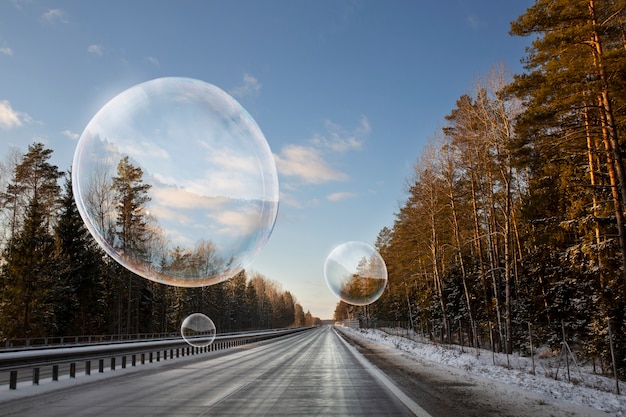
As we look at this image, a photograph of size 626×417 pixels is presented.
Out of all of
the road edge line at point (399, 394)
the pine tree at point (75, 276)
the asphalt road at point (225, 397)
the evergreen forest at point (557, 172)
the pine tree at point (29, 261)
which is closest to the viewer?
the road edge line at point (399, 394)

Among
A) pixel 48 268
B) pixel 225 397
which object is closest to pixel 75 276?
pixel 48 268

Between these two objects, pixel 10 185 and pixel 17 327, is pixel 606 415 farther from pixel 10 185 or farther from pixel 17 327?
pixel 10 185

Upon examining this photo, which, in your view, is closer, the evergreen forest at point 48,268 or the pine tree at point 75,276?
the evergreen forest at point 48,268

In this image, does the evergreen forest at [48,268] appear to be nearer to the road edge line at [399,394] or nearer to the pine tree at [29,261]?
the pine tree at [29,261]

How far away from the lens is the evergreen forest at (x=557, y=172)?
1688 centimetres

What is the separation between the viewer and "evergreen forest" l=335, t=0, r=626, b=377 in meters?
16.9

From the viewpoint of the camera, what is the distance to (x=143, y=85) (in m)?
8.88

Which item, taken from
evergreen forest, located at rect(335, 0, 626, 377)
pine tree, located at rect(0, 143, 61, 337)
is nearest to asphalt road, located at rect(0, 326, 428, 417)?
evergreen forest, located at rect(335, 0, 626, 377)

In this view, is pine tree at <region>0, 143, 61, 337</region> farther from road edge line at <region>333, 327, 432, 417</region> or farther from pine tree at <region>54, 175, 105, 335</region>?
road edge line at <region>333, 327, 432, 417</region>

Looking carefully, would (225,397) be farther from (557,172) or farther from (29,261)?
(29,261)

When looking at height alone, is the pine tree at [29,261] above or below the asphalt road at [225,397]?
above

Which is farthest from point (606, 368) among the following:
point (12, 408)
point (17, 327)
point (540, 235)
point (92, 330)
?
point (92, 330)

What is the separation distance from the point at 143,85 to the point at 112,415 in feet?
20.2

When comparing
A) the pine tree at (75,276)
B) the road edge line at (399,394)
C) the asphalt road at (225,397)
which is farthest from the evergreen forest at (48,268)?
the road edge line at (399,394)
